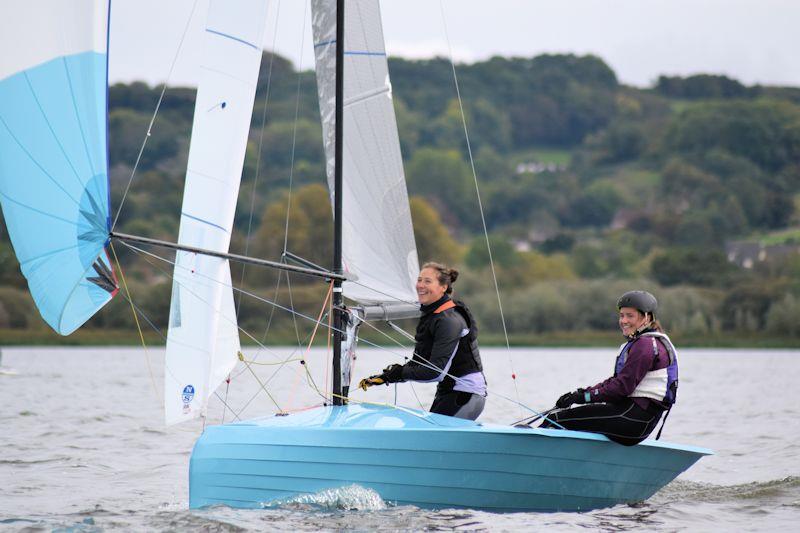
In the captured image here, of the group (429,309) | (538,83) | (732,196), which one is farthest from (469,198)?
(429,309)

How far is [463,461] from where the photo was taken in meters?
7.34

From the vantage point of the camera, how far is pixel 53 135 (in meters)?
7.08

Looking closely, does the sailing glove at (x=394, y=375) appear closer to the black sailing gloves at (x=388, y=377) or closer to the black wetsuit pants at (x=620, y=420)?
the black sailing gloves at (x=388, y=377)

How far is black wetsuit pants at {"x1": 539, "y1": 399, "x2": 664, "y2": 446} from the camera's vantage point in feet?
25.1

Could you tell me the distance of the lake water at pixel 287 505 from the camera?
287 inches

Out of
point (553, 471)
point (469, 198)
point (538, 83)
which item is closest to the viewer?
point (553, 471)

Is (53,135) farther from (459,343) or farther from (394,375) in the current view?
(459,343)

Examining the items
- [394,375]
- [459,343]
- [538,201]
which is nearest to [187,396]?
[394,375]

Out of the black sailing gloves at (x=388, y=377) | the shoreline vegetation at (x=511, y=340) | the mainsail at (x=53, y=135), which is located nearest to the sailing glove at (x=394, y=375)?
the black sailing gloves at (x=388, y=377)

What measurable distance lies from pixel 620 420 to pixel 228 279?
2.82 metres

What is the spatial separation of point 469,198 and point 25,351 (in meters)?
53.1

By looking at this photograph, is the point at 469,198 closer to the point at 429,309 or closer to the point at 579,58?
the point at 579,58

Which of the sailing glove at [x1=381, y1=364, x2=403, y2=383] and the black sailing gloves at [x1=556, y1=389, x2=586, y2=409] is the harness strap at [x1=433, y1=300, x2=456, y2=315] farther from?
the black sailing gloves at [x1=556, y1=389, x2=586, y2=409]

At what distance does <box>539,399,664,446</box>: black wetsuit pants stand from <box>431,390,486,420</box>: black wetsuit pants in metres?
0.68
